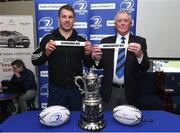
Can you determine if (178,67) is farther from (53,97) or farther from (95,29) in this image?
(53,97)

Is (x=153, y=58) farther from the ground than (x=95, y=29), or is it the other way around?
(x=95, y=29)

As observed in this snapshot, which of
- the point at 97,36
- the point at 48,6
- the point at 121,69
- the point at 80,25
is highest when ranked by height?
the point at 48,6

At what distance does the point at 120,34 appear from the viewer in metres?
3.01

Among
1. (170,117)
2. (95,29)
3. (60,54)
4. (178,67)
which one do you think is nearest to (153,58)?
(178,67)

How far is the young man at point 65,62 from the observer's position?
298cm

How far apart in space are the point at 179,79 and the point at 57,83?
10.0 feet

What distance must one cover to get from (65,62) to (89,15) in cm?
175

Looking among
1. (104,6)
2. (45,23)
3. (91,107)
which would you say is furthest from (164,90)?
(91,107)

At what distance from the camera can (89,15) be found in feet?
14.8

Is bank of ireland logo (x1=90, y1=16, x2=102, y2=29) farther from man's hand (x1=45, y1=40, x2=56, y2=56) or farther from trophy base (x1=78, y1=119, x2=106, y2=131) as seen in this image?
trophy base (x1=78, y1=119, x2=106, y2=131)

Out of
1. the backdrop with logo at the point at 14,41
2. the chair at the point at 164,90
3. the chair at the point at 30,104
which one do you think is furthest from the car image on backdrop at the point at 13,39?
the chair at the point at 164,90

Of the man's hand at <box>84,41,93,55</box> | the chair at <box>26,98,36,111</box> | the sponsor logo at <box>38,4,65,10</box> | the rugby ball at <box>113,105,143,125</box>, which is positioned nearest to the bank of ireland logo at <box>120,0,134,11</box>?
the sponsor logo at <box>38,4,65,10</box>

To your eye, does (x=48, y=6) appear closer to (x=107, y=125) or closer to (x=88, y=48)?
(x=88, y=48)

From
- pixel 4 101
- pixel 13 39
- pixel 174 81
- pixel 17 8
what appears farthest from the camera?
pixel 17 8
